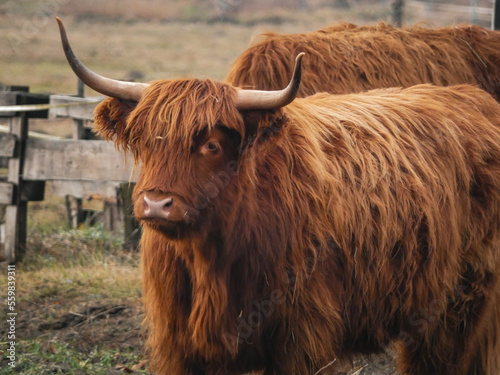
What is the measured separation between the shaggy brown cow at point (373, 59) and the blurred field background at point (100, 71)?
0.71 meters

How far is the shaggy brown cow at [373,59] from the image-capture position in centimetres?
641

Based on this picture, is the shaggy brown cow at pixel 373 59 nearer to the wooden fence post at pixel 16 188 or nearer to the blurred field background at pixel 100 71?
the blurred field background at pixel 100 71

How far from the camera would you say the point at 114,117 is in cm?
379

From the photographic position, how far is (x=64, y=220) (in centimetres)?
905

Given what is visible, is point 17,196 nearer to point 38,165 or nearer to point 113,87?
point 38,165

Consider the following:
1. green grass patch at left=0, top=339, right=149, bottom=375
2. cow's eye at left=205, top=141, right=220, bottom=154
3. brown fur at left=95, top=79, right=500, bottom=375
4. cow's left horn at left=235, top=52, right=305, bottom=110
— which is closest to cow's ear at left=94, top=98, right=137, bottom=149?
brown fur at left=95, top=79, right=500, bottom=375

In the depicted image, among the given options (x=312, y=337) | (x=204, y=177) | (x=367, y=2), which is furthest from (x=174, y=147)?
(x=367, y=2)

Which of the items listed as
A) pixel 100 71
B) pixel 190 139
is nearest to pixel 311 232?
pixel 190 139

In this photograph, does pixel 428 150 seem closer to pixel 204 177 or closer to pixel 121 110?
pixel 204 177

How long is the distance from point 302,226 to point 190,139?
77cm

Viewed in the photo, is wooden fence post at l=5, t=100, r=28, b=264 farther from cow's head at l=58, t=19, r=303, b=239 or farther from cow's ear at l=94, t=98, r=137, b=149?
cow's head at l=58, t=19, r=303, b=239

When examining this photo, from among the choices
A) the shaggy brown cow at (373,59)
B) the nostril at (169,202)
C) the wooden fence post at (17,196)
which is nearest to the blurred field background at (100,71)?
the wooden fence post at (17,196)

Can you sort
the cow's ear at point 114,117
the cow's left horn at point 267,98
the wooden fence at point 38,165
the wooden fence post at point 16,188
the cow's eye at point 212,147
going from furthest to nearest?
the wooden fence post at point 16,188, the wooden fence at point 38,165, the cow's ear at point 114,117, the cow's eye at point 212,147, the cow's left horn at point 267,98

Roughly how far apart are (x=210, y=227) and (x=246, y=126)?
0.53 meters
